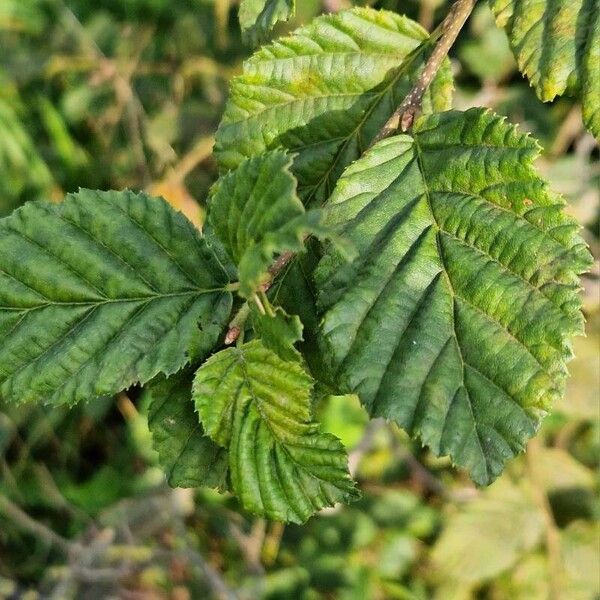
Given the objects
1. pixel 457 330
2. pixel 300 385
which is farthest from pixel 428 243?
pixel 300 385

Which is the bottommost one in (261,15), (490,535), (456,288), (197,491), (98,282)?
(490,535)

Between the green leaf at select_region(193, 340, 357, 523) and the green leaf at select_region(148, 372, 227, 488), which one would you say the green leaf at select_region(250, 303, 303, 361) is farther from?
the green leaf at select_region(148, 372, 227, 488)

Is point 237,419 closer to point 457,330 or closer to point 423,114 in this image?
point 457,330

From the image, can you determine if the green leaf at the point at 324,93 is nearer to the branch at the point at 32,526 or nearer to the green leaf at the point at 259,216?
the green leaf at the point at 259,216

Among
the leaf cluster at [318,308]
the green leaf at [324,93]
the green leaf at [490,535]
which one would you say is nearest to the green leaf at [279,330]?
the leaf cluster at [318,308]

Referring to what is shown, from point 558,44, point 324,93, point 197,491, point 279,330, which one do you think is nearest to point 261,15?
point 324,93

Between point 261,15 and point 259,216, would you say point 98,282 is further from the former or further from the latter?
point 261,15
